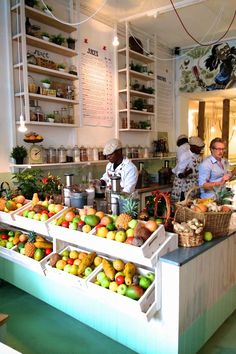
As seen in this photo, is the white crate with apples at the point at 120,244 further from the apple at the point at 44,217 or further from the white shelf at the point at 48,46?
the white shelf at the point at 48,46

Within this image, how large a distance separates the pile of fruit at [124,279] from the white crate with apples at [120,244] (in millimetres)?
114

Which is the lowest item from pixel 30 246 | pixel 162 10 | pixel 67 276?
pixel 67 276

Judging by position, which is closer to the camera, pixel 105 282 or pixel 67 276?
pixel 105 282

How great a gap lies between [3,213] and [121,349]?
63.3 inches

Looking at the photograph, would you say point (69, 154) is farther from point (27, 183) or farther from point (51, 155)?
point (27, 183)

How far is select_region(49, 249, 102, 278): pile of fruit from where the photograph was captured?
2.28 m

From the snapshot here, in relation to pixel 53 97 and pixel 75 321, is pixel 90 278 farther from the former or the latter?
pixel 53 97

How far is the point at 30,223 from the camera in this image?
2.66 metres

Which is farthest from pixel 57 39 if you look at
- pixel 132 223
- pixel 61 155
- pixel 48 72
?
pixel 132 223

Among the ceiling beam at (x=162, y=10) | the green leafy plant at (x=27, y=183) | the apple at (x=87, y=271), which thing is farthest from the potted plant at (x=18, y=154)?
the ceiling beam at (x=162, y=10)

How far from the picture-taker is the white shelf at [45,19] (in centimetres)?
347

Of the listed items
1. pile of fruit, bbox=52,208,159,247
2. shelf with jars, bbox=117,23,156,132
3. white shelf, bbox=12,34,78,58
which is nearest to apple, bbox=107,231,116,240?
pile of fruit, bbox=52,208,159,247

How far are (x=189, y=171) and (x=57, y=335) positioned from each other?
9.89ft

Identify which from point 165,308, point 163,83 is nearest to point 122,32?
point 163,83
